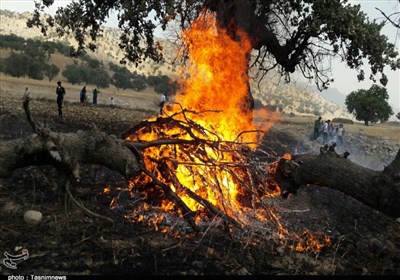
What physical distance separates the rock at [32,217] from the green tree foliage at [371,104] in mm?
53781

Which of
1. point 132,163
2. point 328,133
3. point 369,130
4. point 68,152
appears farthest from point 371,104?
point 68,152

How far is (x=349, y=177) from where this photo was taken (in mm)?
6738

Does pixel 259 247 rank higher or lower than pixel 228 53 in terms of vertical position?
lower

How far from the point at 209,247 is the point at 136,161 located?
2004 millimetres

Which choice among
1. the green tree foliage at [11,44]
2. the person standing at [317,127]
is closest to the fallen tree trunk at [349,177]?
the person standing at [317,127]

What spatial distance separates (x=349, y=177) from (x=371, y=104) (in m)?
51.3

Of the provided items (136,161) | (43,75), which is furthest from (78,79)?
(136,161)

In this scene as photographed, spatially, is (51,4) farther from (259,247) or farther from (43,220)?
(259,247)

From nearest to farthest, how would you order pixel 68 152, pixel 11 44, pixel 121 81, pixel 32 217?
pixel 32 217, pixel 68 152, pixel 11 44, pixel 121 81

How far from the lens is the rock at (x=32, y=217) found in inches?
248

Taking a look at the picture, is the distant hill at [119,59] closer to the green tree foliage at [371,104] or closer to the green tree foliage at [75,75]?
the green tree foliage at [75,75]

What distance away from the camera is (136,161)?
6828mm

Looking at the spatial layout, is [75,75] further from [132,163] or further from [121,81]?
[132,163]

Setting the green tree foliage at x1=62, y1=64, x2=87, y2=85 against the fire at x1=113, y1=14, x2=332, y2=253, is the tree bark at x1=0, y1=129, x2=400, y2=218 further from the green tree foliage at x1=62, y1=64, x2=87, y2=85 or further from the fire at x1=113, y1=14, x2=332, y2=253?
the green tree foliage at x1=62, y1=64, x2=87, y2=85
